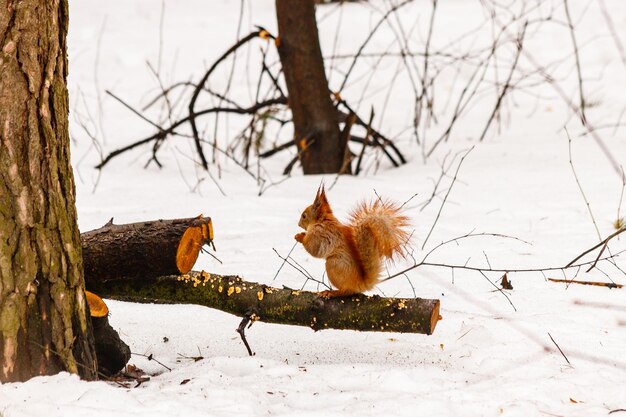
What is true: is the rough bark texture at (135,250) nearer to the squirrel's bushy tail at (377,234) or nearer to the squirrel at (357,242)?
the squirrel at (357,242)

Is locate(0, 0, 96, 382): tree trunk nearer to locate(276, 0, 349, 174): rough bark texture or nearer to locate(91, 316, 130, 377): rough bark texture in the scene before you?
locate(91, 316, 130, 377): rough bark texture

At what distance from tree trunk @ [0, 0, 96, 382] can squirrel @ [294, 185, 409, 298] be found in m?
0.94

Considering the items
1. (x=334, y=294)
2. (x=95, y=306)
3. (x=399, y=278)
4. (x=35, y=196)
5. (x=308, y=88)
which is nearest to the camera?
(x=35, y=196)

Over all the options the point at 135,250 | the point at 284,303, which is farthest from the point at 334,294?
the point at 135,250

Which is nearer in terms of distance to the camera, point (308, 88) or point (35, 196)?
point (35, 196)

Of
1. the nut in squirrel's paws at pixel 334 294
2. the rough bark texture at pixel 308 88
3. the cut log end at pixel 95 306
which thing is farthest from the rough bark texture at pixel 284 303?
the rough bark texture at pixel 308 88

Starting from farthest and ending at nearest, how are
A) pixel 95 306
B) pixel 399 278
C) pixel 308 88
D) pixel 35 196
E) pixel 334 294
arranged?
pixel 308 88 → pixel 399 278 → pixel 334 294 → pixel 95 306 → pixel 35 196

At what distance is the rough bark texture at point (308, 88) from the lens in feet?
20.5

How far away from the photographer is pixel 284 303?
329cm

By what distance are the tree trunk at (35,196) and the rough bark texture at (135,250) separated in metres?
0.42

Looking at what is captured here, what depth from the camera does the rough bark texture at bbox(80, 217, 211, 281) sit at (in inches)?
125

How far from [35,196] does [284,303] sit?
1070 millimetres

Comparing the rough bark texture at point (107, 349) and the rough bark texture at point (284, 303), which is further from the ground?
the rough bark texture at point (284, 303)

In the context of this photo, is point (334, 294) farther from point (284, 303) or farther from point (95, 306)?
point (95, 306)
